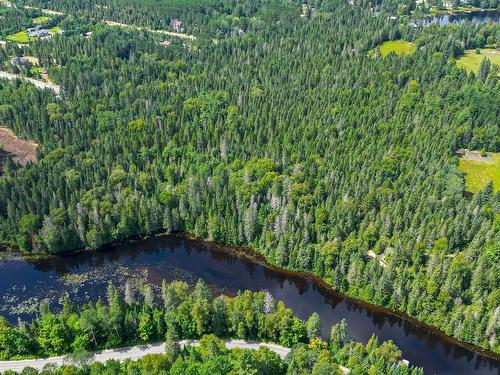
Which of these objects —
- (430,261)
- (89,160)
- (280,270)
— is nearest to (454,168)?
(430,261)

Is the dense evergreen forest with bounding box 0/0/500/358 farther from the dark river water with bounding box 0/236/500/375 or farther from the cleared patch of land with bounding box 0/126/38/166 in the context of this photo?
the cleared patch of land with bounding box 0/126/38/166

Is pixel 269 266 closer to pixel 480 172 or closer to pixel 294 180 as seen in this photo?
pixel 294 180

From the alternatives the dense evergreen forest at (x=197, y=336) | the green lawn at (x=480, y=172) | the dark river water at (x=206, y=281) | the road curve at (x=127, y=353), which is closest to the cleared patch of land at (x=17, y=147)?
the dark river water at (x=206, y=281)

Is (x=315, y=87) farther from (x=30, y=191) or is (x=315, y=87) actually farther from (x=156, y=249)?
(x=30, y=191)

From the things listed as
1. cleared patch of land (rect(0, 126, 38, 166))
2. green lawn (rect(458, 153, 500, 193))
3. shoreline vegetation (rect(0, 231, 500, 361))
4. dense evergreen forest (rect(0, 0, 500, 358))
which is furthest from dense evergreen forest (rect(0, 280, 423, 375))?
cleared patch of land (rect(0, 126, 38, 166))

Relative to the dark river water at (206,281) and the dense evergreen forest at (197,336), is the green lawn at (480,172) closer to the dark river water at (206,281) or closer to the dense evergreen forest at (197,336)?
the dark river water at (206,281)
